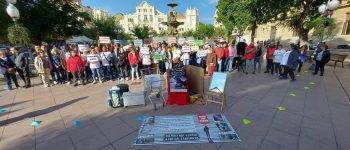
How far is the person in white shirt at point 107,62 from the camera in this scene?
10172mm

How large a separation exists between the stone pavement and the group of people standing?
1.07 m

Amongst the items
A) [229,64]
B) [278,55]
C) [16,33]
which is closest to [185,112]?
[229,64]

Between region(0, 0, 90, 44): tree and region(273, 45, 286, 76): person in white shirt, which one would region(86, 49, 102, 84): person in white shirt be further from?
region(0, 0, 90, 44): tree

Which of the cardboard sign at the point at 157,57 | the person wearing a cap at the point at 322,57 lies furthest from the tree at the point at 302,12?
the cardboard sign at the point at 157,57

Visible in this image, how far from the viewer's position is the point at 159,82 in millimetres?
7137

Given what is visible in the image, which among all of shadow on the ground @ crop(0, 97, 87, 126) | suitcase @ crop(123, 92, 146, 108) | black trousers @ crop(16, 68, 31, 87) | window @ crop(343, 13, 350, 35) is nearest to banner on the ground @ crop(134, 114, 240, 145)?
suitcase @ crop(123, 92, 146, 108)

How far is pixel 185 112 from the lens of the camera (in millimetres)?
6086

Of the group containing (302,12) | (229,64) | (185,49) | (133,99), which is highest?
(302,12)

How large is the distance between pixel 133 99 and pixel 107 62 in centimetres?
440

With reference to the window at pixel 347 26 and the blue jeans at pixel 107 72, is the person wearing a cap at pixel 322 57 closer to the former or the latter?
the blue jeans at pixel 107 72

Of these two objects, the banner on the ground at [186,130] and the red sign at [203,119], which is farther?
the red sign at [203,119]

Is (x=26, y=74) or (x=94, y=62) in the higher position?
(x=94, y=62)

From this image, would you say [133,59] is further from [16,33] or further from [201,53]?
[16,33]

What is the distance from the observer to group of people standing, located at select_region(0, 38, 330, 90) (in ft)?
31.5
